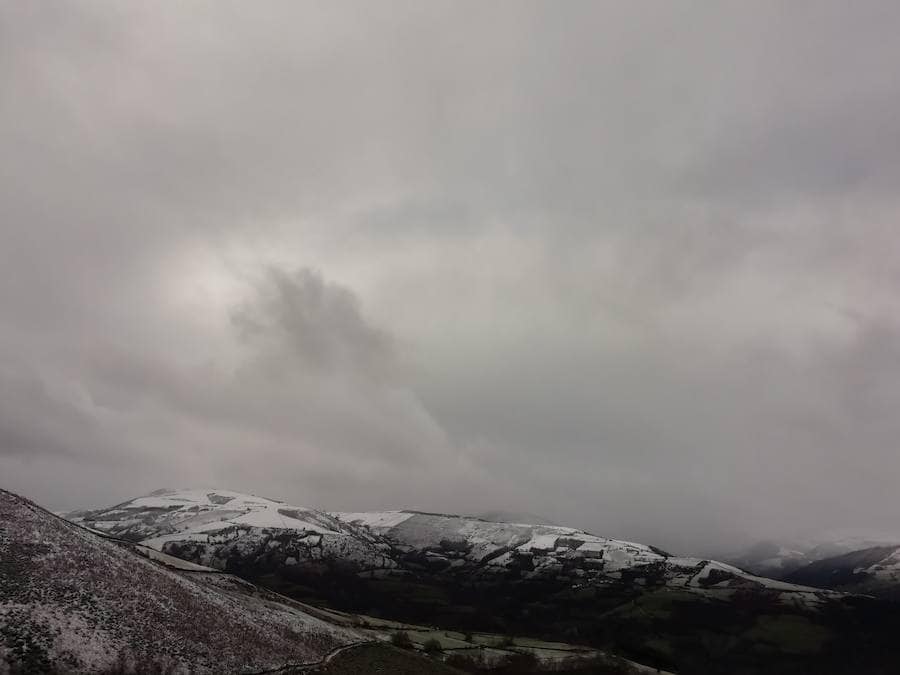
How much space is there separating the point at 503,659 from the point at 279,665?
233ft

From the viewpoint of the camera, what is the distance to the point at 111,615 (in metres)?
70.8

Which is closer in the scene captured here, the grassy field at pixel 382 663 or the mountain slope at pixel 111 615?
the mountain slope at pixel 111 615

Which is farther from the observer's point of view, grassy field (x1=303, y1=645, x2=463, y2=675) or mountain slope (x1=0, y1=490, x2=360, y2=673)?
grassy field (x1=303, y1=645, x2=463, y2=675)

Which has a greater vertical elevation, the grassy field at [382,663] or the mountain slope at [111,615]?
the mountain slope at [111,615]

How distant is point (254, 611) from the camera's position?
314 ft

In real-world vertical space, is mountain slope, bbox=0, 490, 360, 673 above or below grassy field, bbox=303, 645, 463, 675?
above

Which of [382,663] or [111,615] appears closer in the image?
[111,615]

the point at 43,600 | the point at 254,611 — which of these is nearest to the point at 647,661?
the point at 254,611

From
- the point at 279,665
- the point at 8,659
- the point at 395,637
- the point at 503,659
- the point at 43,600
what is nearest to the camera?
the point at 8,659

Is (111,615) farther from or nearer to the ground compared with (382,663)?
farther from the ground

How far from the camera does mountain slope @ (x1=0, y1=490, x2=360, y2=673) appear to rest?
61.8 meters

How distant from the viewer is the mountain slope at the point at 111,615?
61750 millimetres

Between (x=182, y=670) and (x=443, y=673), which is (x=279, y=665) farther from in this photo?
(x=443, y=673)

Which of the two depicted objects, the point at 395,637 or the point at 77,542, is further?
the point at 395,637
